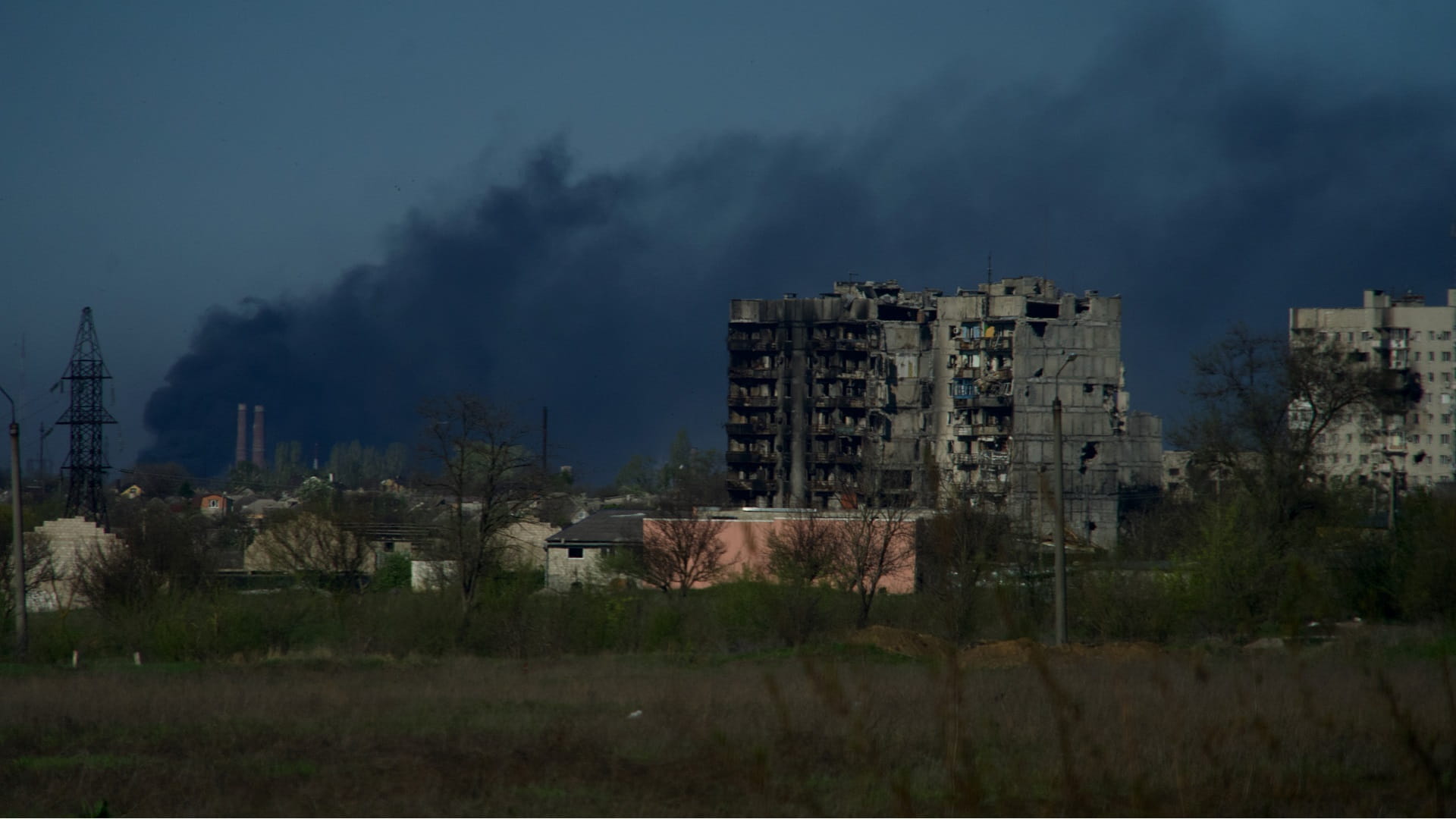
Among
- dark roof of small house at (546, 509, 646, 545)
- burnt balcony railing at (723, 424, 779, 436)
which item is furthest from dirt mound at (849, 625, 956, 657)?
burnt balcony railing at (723, 424, 779, 436)

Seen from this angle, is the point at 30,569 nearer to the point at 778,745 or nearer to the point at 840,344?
the point at 778,745

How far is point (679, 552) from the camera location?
50.8m

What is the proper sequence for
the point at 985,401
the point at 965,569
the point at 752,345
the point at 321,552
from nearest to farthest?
1. the point at 965,569
2. the point at 321,552
3. the point at 985,401
4. the point at 752,345

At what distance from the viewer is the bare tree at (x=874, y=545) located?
1407 inches

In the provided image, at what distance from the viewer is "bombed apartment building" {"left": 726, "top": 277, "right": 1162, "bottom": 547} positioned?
265 feet

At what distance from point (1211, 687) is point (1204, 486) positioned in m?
34.9

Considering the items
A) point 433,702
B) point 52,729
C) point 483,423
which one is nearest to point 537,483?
point 483,423

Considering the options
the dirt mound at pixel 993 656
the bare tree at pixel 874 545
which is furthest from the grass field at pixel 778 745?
the bare tree at pixel 874 545

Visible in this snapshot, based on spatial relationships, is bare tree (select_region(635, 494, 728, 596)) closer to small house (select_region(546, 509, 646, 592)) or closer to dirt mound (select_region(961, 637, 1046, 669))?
small house (select_region(546, 509, 646, 592))

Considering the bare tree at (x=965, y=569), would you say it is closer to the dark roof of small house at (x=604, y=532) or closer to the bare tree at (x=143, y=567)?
the bare tree at (x=143, y=567)

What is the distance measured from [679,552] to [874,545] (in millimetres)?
12483

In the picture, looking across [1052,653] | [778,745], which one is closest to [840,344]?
[1052,653]

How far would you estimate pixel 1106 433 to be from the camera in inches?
3130

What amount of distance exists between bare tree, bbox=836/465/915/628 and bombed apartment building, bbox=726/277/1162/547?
3774 centimetres
